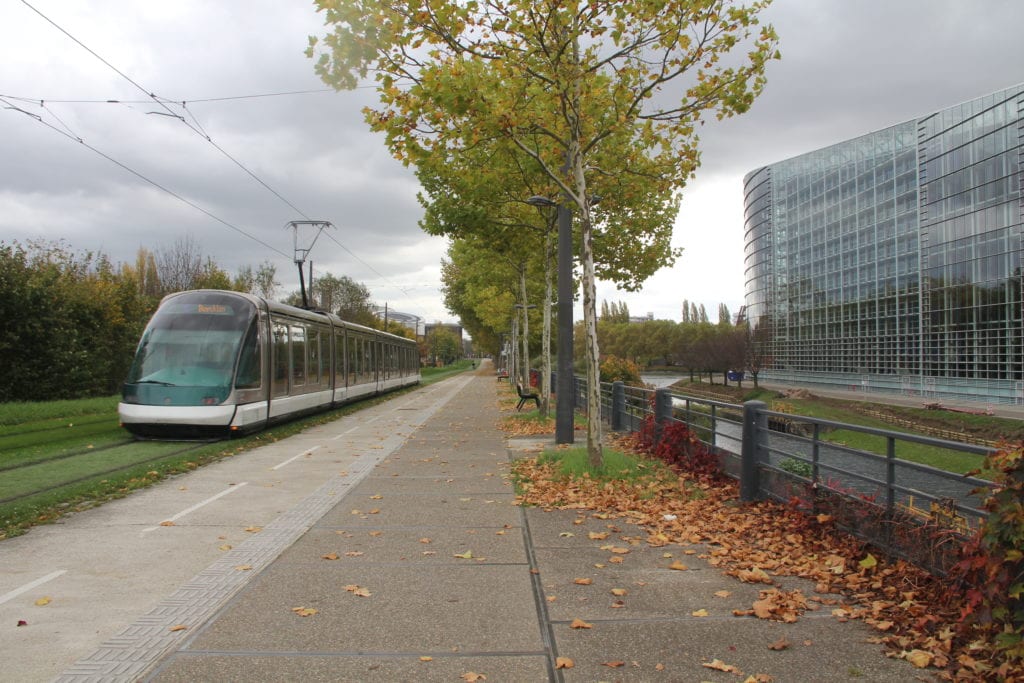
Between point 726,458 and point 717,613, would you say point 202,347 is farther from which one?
point 717,613

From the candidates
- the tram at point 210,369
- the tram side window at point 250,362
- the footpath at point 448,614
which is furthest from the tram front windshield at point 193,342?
the footpath at point 448,614

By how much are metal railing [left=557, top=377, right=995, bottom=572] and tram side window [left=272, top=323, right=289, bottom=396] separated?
1005cm

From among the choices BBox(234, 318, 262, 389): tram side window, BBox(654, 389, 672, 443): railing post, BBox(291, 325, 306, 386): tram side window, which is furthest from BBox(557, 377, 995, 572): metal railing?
BBox(291, 325, 306, 386): tram side window

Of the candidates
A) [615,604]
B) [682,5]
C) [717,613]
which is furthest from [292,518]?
[682,5]

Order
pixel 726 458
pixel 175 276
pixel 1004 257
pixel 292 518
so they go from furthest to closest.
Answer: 1. pixel 175 276
2. pixel 1004 257
3. pixel 726 458
4. pixel 292 518

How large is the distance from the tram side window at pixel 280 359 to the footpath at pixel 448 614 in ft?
29.2

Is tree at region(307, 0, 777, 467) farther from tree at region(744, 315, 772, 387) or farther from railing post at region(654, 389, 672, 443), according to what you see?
tree at region(744, 315, 772, 387)

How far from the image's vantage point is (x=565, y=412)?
1351cm

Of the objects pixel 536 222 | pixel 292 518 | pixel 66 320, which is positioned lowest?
pixel 292 518

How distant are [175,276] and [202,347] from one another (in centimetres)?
4038

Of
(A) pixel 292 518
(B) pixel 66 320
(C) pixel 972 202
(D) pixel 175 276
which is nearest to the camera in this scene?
(A) pixel 292 518

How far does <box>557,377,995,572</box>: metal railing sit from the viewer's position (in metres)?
4.76

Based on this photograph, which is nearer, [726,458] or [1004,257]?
[726,458]

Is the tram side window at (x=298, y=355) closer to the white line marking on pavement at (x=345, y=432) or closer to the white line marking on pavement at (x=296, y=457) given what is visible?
the white line marking on pavement at (x=345, y=432)
